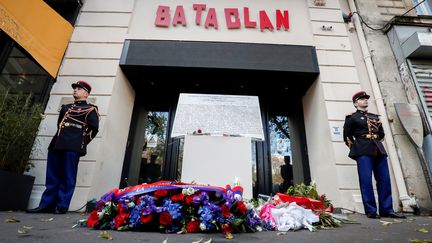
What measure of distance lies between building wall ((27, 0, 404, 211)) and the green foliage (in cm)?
56

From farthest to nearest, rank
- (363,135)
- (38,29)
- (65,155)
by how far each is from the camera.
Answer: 1. (38,29)
2. (363,135)
3. (65,155)

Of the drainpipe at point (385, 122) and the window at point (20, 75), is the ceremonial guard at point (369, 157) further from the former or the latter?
the window at point (20, 75)

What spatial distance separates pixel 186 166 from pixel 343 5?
5.41 m

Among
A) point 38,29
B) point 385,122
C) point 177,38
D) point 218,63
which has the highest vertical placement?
point 177,38

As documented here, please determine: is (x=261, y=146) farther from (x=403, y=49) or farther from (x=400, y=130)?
(x=403, y=49)

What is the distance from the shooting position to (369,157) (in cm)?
347

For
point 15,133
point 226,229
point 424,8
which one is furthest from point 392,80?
point 15,133

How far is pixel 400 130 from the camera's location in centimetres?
451

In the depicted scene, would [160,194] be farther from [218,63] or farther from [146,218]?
[218,63]

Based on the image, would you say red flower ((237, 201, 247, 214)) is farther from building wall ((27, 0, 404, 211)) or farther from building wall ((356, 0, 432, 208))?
building wall ((356, 0, 432, 208))

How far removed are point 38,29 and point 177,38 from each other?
2536 millimetres

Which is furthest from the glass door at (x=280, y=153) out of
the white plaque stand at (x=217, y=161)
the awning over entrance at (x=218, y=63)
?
the white plaque stand at (x=217, y=161)

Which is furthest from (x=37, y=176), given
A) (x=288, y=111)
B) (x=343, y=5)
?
(x=343, y=5)

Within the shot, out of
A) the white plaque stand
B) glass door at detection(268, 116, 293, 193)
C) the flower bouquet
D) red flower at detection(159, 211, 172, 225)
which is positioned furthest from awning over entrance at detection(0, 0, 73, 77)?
glass door at detection(268, 116, 293, 193)
